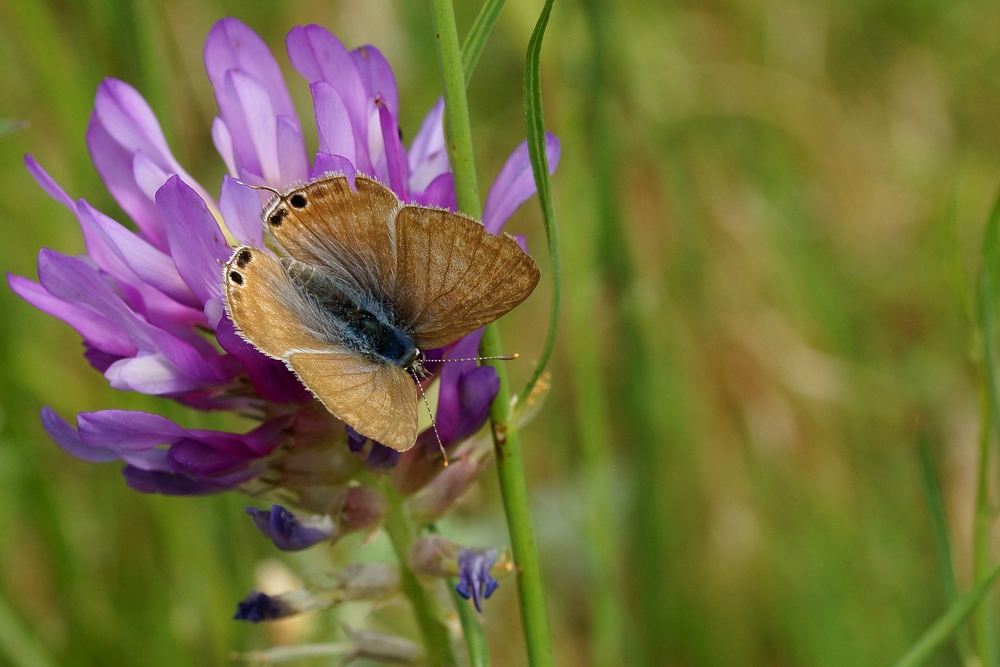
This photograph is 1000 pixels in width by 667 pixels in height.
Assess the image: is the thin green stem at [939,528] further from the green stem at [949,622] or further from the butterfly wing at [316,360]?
the butterfly wing at [316,360]

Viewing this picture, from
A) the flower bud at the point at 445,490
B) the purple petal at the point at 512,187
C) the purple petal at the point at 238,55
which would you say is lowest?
the flower bud at the point at 445,490

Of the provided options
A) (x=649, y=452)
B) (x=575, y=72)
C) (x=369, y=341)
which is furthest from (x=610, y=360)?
(x=369, y=341)

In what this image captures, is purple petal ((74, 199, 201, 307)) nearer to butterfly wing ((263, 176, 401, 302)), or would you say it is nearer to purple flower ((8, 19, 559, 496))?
purple flower ((8, 19, 559, 496))

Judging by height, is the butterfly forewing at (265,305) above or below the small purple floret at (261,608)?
above

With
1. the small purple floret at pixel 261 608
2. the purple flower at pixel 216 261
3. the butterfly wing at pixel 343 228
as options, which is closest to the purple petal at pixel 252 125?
the purple flower at pixel 216 261

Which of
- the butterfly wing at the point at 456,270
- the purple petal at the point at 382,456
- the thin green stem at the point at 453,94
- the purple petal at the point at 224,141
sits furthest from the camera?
the purple petal at the point at 224,141

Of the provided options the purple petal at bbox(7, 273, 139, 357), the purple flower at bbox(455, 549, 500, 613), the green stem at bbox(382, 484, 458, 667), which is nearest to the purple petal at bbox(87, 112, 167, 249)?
the purple petal at bbox(7, 273, 139, 357)
